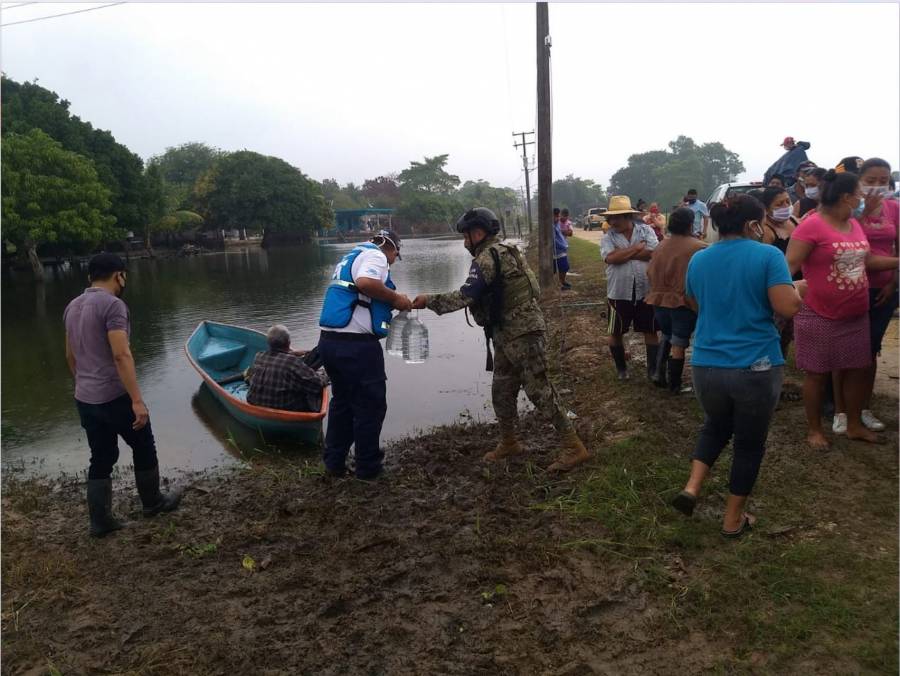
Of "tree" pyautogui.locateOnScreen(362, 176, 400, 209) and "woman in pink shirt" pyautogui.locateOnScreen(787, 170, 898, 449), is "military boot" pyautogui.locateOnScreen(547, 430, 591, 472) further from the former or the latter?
"tree" pyautogui.locateOnScreen(362, 176, 400, 209)

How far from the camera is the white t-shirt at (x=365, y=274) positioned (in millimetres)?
4504

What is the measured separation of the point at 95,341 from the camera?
4.10m

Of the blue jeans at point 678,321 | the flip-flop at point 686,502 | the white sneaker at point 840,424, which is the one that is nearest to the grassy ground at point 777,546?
the flip-flop at point 686,502

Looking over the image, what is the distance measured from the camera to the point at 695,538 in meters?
3.38

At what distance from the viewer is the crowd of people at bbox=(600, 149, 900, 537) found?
3.09 metres

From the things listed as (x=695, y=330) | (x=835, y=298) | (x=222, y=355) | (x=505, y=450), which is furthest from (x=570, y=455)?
(x=222, y=355)

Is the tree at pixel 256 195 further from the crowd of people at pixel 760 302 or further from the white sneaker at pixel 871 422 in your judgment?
the white sneaker at pixel 871 422

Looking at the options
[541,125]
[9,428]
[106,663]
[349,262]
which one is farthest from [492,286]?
[541,125]

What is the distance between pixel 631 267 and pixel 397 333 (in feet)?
8.09

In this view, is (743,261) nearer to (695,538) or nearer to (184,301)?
(695,538)

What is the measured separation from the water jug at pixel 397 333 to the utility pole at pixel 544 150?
337 inches

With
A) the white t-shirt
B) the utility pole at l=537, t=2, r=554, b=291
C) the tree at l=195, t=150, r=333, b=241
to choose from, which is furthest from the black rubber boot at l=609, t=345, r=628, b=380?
the tree at l=195, t=150, r=333, b=241

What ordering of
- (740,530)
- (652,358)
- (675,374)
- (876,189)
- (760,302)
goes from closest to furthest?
(760,302) < (740,530) < (876,189) < (675,374) < (652,358)

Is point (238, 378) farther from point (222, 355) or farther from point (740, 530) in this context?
point (740, 530)
